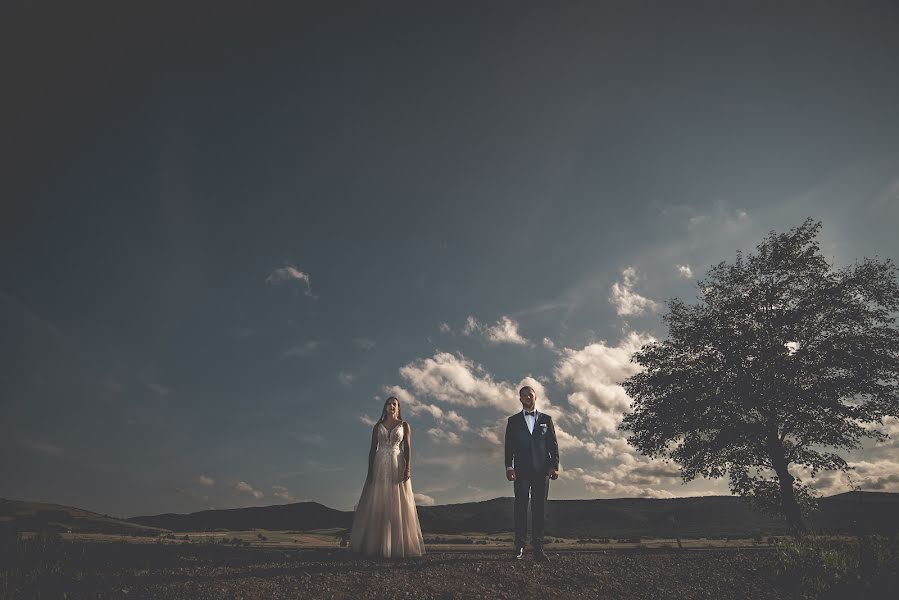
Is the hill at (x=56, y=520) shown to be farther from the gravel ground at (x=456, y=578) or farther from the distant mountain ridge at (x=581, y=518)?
the gravel ground at (x=456, y=578)

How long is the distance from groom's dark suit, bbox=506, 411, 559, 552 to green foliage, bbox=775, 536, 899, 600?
16.8 feet

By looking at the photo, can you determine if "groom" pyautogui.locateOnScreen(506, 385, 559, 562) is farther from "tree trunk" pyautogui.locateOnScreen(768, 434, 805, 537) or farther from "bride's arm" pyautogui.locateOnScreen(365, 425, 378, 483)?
"tree trunk" pyautogui.locateOnScreen(768, 434, 805, 537)

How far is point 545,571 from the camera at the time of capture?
398 inches

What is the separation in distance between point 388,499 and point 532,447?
12.3 ft

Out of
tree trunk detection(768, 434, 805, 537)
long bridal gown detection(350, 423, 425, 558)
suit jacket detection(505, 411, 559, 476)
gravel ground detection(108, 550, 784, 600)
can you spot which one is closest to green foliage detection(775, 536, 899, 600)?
gravel ground detection(108, 550, 784, 600)

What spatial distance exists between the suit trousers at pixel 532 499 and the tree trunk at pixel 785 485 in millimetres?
15143

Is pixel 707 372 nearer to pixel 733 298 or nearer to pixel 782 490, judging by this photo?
pixel 733 298

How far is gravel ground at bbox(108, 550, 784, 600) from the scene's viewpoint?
8.12m

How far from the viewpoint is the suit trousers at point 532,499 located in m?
10.9

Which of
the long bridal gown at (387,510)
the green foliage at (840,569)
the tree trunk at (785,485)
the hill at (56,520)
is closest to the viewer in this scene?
the green foliage at (840,569)

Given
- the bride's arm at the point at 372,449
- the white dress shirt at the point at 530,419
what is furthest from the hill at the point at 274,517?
the white dress shirt at the point at 530,419

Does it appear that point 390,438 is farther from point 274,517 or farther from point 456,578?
point 274,517

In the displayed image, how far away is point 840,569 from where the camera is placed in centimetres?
1041

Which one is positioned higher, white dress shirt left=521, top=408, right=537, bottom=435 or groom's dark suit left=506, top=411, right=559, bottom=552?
white dress shirt left=521, top=408, right=537, bottom=435
